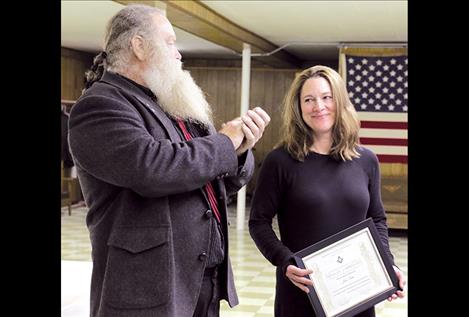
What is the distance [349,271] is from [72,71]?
14.2 meters

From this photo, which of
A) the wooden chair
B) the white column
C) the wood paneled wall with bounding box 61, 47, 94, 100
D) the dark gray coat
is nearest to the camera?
the dark gray coat

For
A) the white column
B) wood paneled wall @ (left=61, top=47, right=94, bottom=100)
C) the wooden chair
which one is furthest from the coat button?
wood paneled wall @ (left=61, top=47, right=94, bottom=100)

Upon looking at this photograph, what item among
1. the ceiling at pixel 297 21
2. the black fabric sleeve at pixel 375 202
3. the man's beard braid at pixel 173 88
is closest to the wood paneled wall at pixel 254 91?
the ceiling at pixel 297 21

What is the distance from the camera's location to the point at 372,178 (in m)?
2.91

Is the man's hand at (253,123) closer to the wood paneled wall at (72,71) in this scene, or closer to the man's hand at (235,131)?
the man's hand at (235,131)

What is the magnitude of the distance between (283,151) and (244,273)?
623 cm

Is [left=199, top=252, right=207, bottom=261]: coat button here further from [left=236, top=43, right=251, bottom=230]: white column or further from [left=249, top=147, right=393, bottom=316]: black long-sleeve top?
[left=236, top=43, right=251, bottom=230]: white column

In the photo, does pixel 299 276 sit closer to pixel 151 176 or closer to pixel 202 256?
pixel 202 256

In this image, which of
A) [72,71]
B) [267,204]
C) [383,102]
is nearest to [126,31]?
[267,204]

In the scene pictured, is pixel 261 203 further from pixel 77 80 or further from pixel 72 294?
Answer: pixel 77 80

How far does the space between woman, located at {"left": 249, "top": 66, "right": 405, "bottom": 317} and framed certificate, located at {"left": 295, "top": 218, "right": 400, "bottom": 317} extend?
0.26ft

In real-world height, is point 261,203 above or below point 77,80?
below

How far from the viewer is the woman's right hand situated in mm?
2578
